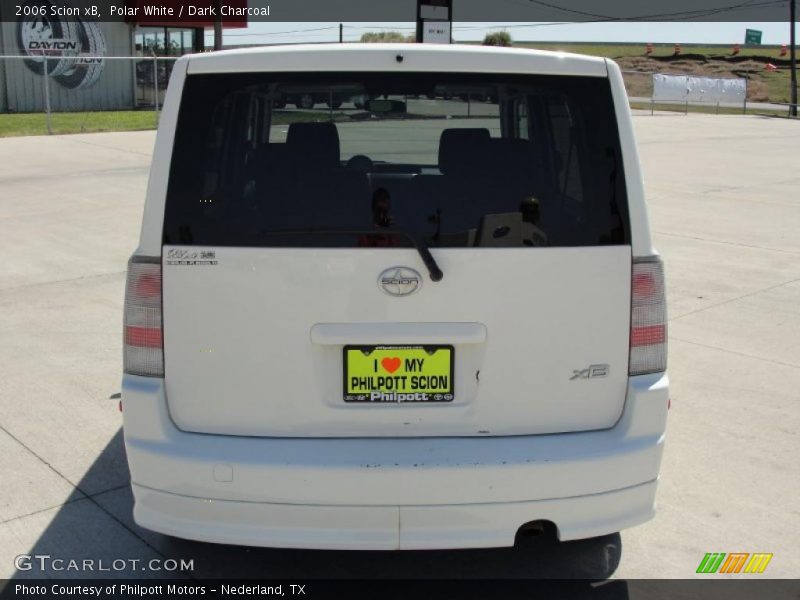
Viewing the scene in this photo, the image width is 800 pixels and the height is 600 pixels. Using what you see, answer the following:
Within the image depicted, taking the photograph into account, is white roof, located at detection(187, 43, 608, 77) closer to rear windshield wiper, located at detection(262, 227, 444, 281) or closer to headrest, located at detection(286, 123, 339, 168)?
headrest, located at detection(286, 123, 339, 168)

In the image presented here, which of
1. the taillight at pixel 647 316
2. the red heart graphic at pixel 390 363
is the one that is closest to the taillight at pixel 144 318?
the red heart graphic at pixel 390 363

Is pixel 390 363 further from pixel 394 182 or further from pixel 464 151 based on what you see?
pixel 464 151

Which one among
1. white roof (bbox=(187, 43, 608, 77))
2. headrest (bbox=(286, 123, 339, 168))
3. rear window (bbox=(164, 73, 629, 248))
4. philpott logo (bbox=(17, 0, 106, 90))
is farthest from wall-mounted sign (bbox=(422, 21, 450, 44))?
philpott logo (bbox=(17, 0, 106, 90))

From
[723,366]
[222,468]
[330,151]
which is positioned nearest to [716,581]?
[222,468]

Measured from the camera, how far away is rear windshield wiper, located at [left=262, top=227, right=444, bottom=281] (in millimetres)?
2996

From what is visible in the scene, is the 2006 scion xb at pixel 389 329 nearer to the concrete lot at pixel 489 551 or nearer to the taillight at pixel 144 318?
the taillight at pixel 144 318

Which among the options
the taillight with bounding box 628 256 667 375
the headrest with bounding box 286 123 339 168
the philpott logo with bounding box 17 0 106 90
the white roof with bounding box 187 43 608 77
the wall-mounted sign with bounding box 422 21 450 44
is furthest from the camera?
the philpott logo with bounding box 17 0 106 90

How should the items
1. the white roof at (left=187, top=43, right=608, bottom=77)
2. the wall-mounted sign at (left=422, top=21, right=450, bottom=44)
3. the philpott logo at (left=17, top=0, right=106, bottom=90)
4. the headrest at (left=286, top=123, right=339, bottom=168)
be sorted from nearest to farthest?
the white roof at (left=187, top=43, right=608, bottom=77), the headrest at (left=286, top=123, right=339, bottom=168), the wall-mounted sign at (left=422, top=21, right=450, bottom=44), the philpott logo at (left=17, top=0, right=106, bottom=90)

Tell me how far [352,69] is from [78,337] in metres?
4.17

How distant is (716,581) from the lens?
11.9ft

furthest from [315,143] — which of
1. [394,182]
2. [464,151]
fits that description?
[464,151]

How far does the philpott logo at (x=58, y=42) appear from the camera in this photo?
2880cm

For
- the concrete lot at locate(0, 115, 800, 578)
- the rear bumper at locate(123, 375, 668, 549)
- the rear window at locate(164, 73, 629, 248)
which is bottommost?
A: the concrete lot at locate(0, 115, 800, 578)

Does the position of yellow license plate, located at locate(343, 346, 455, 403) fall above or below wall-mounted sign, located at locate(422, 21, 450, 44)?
below
